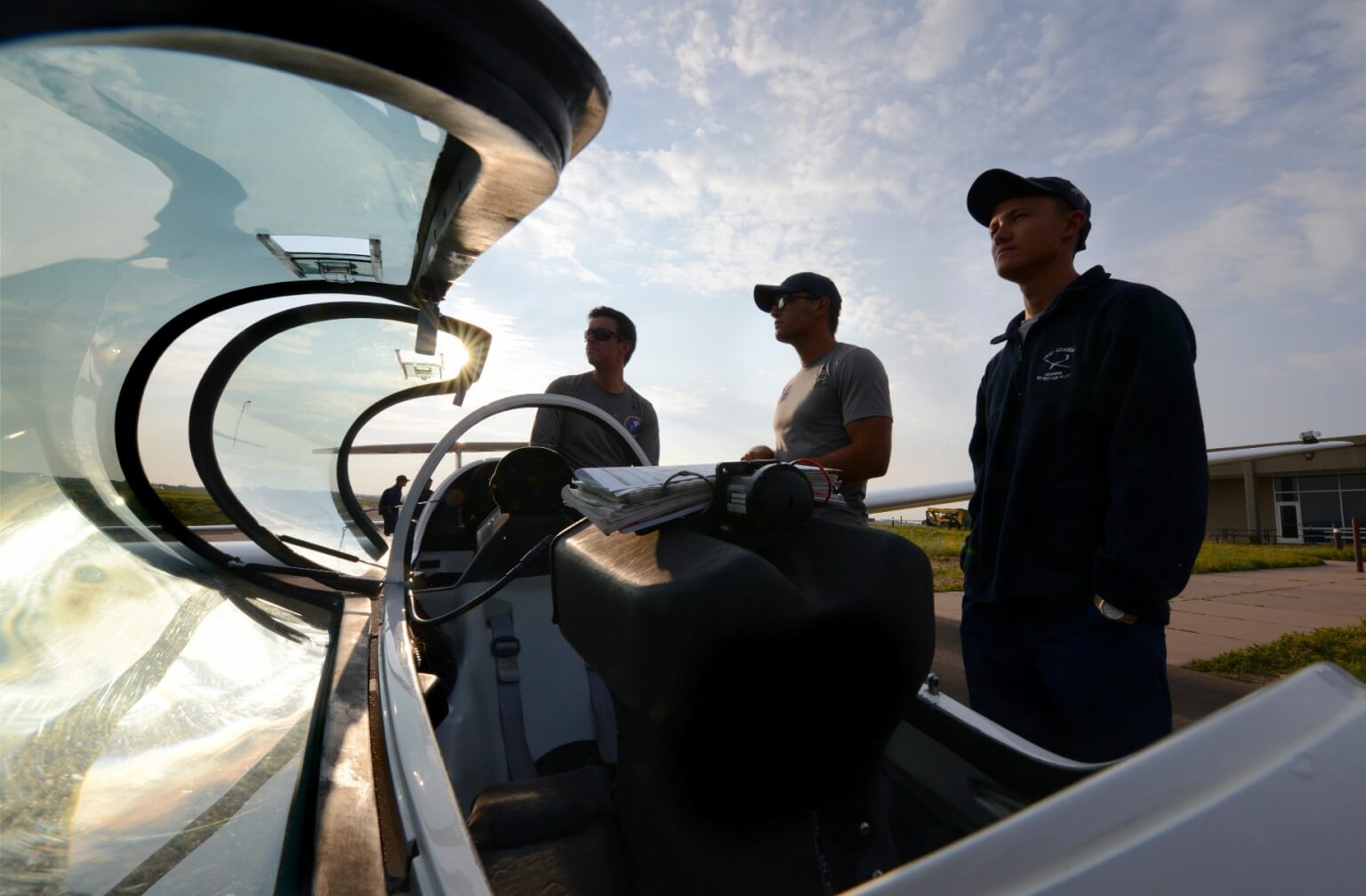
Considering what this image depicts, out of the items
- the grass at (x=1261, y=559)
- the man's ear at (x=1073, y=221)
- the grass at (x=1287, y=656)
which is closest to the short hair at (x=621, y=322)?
the man's ear at (x=1073, y=221)

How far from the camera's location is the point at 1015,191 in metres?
1.93

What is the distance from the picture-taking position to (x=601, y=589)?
1.01 meters

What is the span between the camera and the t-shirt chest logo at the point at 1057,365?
173 cm

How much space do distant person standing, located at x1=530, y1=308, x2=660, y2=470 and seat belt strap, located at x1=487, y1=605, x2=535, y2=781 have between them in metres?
0.89

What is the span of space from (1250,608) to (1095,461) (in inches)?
276

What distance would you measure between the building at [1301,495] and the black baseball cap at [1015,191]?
80.6 ft

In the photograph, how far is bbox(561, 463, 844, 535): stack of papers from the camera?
1.01 m

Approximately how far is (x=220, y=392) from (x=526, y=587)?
2.25 metres

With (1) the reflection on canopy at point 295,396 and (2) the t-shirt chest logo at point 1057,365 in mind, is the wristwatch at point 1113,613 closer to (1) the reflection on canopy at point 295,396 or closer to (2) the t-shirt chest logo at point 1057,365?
(2) the t-shirt chest logo at point 1057,365

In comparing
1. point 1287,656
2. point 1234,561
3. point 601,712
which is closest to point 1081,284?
point 601,712

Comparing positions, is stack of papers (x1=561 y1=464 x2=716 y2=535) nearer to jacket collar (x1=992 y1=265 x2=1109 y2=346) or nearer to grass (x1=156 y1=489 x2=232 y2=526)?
jacket collar (x1=992 y1=265 x2=1109 y2=346)

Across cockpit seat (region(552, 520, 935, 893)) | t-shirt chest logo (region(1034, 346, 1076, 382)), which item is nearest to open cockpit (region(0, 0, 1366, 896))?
cockpit seat (region(552, 520, 935, 893))

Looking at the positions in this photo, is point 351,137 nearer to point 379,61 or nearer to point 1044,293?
point 379,61

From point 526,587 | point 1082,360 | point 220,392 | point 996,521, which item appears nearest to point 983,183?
point 1082,360
